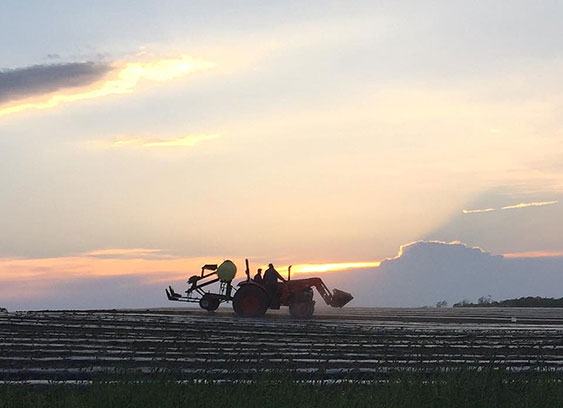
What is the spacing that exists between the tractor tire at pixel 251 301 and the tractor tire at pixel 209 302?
236cm

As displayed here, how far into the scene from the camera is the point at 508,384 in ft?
35.9

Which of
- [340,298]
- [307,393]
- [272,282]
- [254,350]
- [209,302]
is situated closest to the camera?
[307,393]

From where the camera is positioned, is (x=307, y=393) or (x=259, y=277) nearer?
(x=307, y=393)

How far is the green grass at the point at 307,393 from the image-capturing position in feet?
29.8

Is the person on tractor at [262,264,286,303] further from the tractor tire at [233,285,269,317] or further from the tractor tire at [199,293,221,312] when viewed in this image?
the tractor tire at [199,293,221,312]

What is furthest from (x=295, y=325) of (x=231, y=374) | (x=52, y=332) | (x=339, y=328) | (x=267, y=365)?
(x=231, y=374)

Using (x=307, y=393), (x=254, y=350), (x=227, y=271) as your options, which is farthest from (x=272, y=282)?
(x=307, y=393)

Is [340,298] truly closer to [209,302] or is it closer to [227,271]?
[227,271]

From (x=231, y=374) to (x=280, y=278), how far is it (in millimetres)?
16176

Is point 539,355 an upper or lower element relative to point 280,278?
lower

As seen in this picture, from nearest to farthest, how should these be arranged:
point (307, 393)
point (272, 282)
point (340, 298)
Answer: point (307, 393) < point (272, 282) < point (340, 298)

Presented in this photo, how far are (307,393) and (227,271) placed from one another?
19.4 m

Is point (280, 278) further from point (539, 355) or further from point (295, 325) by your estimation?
point (539, 355)

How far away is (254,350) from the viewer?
1527 cm
